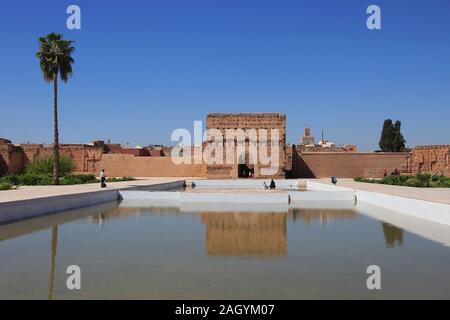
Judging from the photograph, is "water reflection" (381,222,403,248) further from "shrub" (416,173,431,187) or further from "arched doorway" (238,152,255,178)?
"arched doorway" (238,152,255,178)

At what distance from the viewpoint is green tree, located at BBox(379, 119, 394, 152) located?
42.6 meters

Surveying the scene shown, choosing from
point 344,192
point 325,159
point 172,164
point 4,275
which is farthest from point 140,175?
point 4,275

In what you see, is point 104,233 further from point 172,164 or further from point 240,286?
point 172,164

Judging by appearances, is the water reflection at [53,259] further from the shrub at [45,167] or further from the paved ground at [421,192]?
the shrub at [45,167]

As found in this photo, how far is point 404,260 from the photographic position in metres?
6.26

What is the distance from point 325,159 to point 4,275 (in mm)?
31234

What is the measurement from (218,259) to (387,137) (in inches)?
1560

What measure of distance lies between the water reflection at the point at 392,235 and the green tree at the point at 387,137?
3466cm

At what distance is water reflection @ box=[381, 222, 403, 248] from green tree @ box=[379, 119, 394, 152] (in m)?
34.7

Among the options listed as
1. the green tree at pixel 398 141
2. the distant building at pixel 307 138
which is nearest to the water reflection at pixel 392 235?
the green tree at pixel 398 141

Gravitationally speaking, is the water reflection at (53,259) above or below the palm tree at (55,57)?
below

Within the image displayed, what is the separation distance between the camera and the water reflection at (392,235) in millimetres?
7641

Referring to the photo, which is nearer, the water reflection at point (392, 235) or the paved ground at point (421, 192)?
the water reflection at point (392, 235)

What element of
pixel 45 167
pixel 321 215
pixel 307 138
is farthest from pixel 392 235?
pixel 307 138
